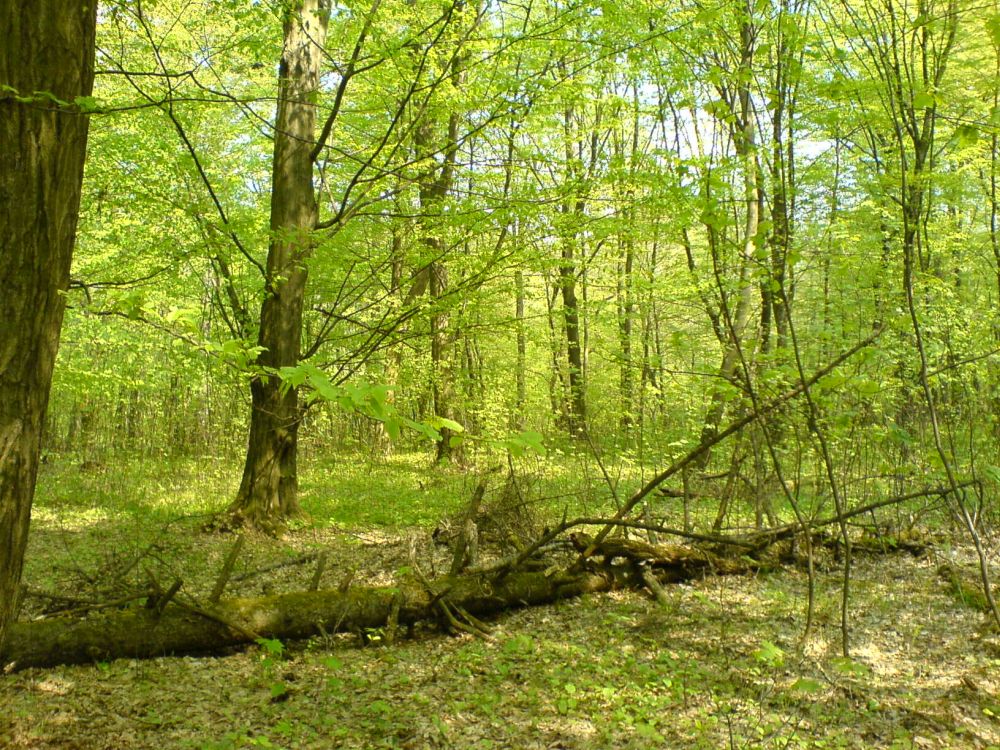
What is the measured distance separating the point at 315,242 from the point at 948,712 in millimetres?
6515

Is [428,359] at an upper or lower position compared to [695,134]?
lower

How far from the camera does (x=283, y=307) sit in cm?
745

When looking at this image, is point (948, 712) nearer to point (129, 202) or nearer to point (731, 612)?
point (731, 612)

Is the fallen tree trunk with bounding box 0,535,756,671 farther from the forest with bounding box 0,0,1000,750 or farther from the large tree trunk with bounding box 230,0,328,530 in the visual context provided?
the large tree trunk with bounding box 230,0,328,530

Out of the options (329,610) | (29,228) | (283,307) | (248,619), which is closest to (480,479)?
(329,610)

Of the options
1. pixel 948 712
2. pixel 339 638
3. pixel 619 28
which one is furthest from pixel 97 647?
pixel 619 28

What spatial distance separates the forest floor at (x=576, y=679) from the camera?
10.8ft

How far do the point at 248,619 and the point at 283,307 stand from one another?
406cm

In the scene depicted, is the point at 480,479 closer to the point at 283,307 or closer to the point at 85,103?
the point at 283,307

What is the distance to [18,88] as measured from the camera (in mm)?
2236

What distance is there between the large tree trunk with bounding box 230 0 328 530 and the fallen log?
293cm

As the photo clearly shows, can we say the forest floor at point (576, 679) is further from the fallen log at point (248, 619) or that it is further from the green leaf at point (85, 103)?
the green leaf at point (85, 103)

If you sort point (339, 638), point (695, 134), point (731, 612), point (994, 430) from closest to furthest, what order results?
point (339, 638), point (731, 612), point (994, 430), point (695, 134)

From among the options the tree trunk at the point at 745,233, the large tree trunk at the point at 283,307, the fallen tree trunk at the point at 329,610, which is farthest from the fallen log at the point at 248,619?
the large tree trunk at the point at 283,307
